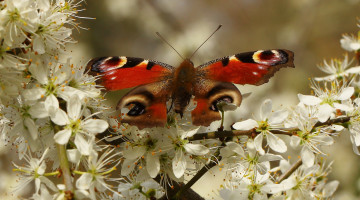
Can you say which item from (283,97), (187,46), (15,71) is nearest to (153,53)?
(187,46)

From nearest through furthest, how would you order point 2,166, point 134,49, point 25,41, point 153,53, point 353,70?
1. point 25,41
2. point 353,70
3. point 2,166
4. point 153,53
5. point 134,49

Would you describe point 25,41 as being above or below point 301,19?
below

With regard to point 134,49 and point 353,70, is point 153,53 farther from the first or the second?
point 353,70

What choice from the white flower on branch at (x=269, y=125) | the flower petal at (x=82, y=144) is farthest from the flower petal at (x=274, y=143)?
the flower petal at (x=82, y=144)

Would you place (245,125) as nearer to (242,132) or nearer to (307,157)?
(242,132)

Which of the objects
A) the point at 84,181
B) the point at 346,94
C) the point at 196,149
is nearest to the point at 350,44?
the point at 346,94

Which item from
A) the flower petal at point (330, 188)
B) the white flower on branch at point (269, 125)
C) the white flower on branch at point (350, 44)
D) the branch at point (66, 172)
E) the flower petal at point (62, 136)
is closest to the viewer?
the branch at point (66, 172)

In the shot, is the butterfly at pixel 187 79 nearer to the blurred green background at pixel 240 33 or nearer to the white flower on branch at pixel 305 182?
the white flower on branch at pixel 305 182

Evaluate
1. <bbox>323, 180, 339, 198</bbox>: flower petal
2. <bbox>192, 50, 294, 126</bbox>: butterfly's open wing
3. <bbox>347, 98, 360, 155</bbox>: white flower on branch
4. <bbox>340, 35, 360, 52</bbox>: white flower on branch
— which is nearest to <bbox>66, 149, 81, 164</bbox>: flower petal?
<bbox>192, 50, 294, 126</bbox>: butterfly's open wing
